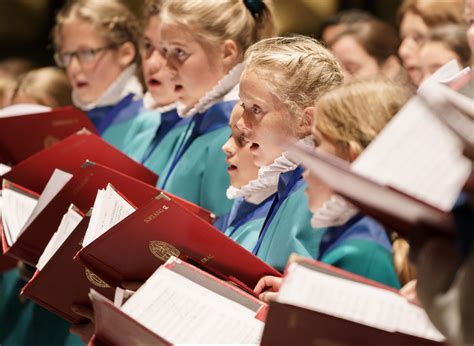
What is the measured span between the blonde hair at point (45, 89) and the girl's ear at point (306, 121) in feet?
7.30

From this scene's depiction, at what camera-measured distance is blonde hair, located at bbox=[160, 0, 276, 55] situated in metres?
3.09

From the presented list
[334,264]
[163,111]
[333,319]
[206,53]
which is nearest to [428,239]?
[333,319]

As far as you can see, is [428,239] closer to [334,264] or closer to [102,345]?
[334,264]

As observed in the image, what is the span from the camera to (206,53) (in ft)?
10.3

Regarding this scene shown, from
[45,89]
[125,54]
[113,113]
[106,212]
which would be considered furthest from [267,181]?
[45,89]

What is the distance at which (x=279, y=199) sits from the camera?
2.34 metres

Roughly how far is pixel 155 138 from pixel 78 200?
1121mm

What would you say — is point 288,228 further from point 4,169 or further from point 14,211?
point 4,169

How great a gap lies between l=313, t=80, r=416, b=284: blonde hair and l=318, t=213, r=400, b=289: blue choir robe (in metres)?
0.04

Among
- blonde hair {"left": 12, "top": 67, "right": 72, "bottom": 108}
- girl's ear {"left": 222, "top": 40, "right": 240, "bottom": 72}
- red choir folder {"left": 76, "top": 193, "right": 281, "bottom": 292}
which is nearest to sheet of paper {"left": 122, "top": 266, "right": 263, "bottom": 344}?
red choir folder {"left": 76, "top": 193, "right": 281, "bottom": 292}

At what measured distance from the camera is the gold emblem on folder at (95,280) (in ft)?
7.41

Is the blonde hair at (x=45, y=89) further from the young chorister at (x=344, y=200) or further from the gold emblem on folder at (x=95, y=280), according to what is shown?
the young chorister at (x=344, y=200)

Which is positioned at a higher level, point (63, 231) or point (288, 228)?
point (288, 228)

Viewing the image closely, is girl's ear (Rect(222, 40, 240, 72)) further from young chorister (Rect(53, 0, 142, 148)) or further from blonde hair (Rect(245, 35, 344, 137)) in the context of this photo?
young chorister (Rect(53, 0, 142, 148))
